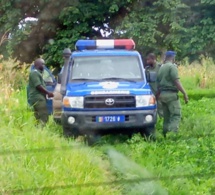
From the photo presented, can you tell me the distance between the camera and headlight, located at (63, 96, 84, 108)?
30.7 feet

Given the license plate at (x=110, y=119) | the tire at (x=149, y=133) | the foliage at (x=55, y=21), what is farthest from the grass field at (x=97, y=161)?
the foliage at (x=55, y=21)

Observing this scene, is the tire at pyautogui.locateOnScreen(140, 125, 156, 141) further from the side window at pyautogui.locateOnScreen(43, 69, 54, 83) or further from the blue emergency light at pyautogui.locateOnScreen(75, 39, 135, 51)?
the side window at pyautogui.locateOnScreen(43, 69, 54, 83)

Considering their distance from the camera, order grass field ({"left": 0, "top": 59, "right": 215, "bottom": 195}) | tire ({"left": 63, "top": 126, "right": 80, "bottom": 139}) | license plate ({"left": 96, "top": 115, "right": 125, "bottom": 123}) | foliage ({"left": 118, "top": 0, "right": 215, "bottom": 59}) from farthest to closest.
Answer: foliage ({"left": 118, "top": 0, "right": 215, "bottom": 59})
tire ({"left": 63, "top": 126, "right": 80, "bottom": 139})
license plate ({"left": 96, "top": 115, "right": 125, "bottom": 123})
grass field ({"left": 0, "top": 59, "right": 215, "bottom": 195})

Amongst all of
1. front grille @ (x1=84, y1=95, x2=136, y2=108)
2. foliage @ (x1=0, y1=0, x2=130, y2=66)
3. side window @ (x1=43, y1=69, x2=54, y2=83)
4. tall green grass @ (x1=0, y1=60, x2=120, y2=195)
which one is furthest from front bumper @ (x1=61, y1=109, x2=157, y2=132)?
foliage @ (x1=0, y1=0, x2=130, y2=66)

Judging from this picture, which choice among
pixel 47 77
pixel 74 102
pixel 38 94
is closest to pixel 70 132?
pixel 74 102

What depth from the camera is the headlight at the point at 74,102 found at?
30.7 feet

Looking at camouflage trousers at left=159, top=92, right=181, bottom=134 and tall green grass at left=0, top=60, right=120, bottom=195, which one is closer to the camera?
tall green grass at left=0, top=60, right=120, bottom=195

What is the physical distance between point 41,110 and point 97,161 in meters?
2.84

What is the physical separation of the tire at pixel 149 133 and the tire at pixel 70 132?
108cm

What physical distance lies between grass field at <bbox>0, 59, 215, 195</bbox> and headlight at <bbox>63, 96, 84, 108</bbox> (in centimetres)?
51

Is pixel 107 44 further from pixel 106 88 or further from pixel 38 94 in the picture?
pixel 106 88

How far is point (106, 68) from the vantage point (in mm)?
10203

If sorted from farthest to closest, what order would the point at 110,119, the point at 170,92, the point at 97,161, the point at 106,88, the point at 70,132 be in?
the point at 170,92, the point at 70,132, the point at 106,88, the point at 110,119, the point at 97,161

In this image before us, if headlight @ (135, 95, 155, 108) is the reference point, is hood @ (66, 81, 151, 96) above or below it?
above
